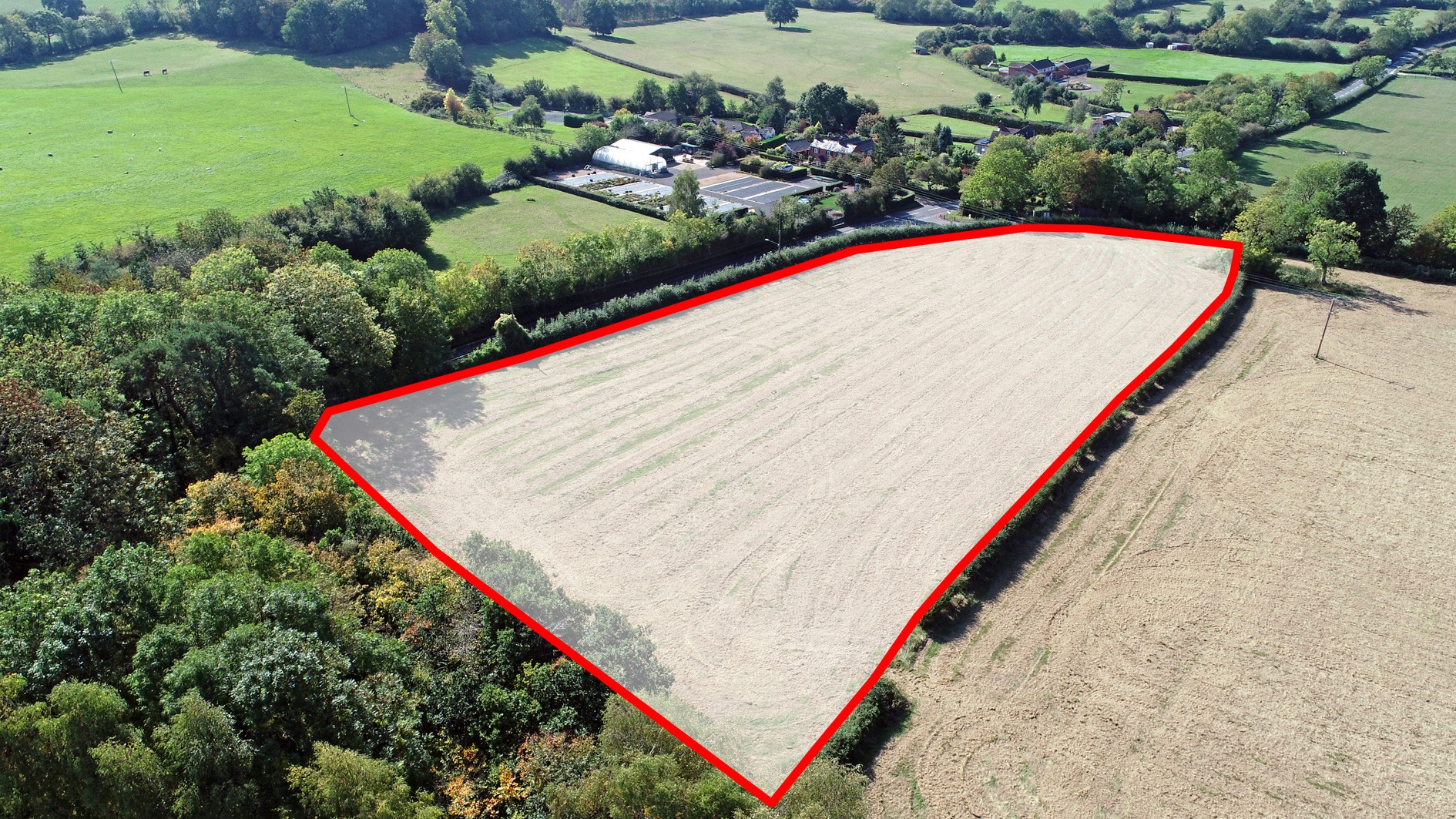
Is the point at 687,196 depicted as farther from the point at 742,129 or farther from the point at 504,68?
the point at 504,68

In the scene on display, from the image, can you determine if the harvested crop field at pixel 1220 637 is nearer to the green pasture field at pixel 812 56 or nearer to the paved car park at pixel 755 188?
the paved car park at pixel 755 188

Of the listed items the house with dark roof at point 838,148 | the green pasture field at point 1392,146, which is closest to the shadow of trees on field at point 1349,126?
the green pasture field at point 1392,146

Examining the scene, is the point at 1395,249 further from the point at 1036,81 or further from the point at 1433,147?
the point at 1036,81

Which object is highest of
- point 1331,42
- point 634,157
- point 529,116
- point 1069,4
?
point 1069,4

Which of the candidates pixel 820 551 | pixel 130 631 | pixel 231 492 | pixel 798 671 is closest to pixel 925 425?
pixel 820 551

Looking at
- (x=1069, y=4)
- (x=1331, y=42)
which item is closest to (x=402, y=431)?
(x=1331, y=42)

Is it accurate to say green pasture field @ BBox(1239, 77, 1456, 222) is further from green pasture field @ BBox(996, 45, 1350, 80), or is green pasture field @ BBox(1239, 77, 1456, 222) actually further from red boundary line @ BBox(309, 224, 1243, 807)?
red boundary line @ BBox(309, 224, 1243, 807)
